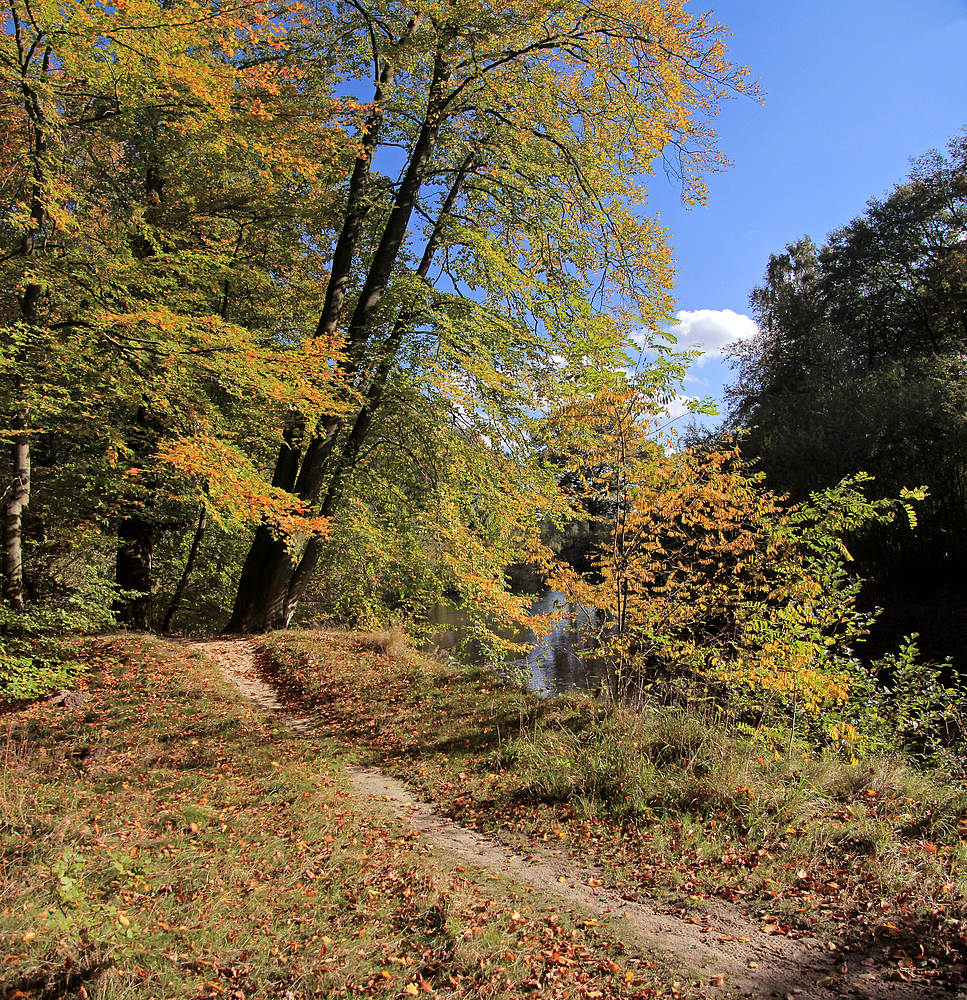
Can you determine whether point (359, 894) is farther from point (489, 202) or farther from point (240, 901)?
point (489, 202)

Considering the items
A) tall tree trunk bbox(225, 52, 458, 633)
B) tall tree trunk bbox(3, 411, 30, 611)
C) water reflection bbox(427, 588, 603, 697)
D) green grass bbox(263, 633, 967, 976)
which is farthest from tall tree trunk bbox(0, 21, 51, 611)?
water reflection bbox(427, 588, 603, 697)

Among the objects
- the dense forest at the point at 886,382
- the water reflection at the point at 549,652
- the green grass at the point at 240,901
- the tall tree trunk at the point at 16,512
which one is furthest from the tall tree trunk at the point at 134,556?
the dense forest at the point at 886,382

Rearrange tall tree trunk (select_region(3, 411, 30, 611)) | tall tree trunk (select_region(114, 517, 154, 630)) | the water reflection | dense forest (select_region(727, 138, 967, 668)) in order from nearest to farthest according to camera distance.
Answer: tall tree trunk (select_region(3, 411, 30, 611)) < the water reflection < tall tree trunk (select_region(114, 517, 154, 630)) < dense forest (select_region(727, 138, 967, 668))

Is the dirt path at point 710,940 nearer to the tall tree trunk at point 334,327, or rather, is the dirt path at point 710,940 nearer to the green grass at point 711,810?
the green grass at point 711,810

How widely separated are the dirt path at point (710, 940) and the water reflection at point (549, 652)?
2459 millimetres

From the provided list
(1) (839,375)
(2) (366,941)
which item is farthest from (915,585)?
(2) (366,941)

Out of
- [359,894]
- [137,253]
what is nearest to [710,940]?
[359,894]

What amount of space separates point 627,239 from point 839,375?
2091 cm

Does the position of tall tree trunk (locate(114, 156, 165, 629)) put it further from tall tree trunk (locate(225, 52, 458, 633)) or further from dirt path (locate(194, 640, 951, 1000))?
dirt path (locate(194, 640, 951, 1000))

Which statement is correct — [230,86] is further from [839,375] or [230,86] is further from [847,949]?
[839,375]

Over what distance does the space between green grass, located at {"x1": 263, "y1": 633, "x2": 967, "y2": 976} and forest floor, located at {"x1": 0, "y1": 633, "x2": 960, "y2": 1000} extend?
4cm

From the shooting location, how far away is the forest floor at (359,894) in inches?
115

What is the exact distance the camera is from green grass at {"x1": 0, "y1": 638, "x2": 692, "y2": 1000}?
2.84 m

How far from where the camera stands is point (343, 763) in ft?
21.3
